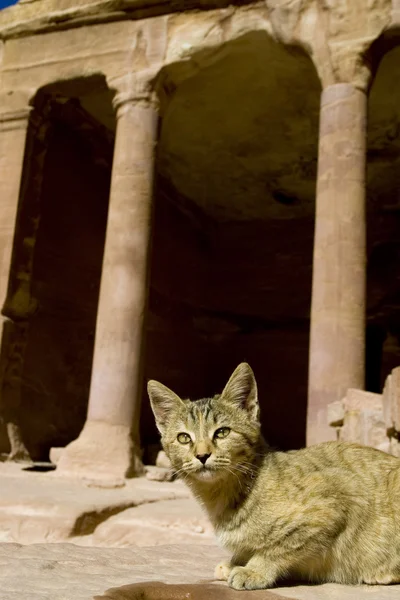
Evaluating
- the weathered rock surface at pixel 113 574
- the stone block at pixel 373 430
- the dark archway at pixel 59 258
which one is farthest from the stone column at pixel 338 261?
the dark archway at pixel 59 258

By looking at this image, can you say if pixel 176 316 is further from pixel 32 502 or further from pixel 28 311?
pixel 32 502

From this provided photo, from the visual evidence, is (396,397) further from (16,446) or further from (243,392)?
(16,446)

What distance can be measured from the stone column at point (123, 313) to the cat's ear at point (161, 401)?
15.3 ft

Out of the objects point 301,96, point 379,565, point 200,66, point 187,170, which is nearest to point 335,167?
point 200,66

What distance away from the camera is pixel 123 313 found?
8086 mm

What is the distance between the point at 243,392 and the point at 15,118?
775 centimetres

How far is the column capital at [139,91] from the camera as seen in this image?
8.66 meters

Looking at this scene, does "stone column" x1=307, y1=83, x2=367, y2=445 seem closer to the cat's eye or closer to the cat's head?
the cat's head

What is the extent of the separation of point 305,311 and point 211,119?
4.71 metres

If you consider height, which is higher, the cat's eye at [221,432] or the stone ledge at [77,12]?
the stone ledge at [77,12]

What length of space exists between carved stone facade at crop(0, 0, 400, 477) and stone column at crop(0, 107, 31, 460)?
0.03m

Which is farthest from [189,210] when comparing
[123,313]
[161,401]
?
[161,401]

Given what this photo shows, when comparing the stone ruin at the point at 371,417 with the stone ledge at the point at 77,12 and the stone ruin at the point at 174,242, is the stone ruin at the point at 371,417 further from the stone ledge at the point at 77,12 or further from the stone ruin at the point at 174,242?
the stone ledge at the point at 77,12

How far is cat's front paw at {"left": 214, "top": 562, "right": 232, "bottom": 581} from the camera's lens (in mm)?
2812
